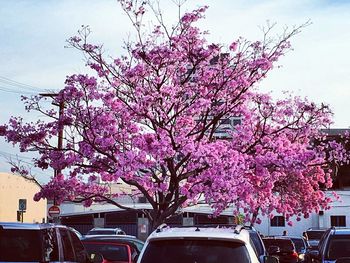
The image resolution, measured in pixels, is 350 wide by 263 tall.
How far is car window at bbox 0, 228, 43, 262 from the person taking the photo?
1145cm

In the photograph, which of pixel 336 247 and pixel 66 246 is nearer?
pixel 66 246

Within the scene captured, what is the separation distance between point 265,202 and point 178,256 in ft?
68.2

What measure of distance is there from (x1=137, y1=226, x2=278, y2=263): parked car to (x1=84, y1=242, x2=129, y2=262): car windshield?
907 cm

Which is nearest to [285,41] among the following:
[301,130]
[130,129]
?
[301,130]

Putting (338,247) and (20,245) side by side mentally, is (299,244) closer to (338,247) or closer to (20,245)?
(338,247)

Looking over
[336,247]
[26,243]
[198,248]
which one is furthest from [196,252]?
[336,247]

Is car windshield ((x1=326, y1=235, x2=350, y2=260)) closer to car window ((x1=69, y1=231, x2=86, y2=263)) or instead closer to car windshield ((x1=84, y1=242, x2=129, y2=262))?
car window ((x1=69, y1=231, x2=86, y2=263))

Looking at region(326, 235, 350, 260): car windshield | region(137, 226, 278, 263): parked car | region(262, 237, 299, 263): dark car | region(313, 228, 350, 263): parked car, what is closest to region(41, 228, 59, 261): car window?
region(137, 226, 278, 263): parked car

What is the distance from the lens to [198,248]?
30.9 ft

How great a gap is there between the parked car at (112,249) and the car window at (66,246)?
493 centimetres

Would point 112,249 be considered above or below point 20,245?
below

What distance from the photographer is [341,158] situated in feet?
85.4

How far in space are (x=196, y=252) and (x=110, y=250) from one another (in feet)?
31.5

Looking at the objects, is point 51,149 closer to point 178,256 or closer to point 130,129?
point 130,129
